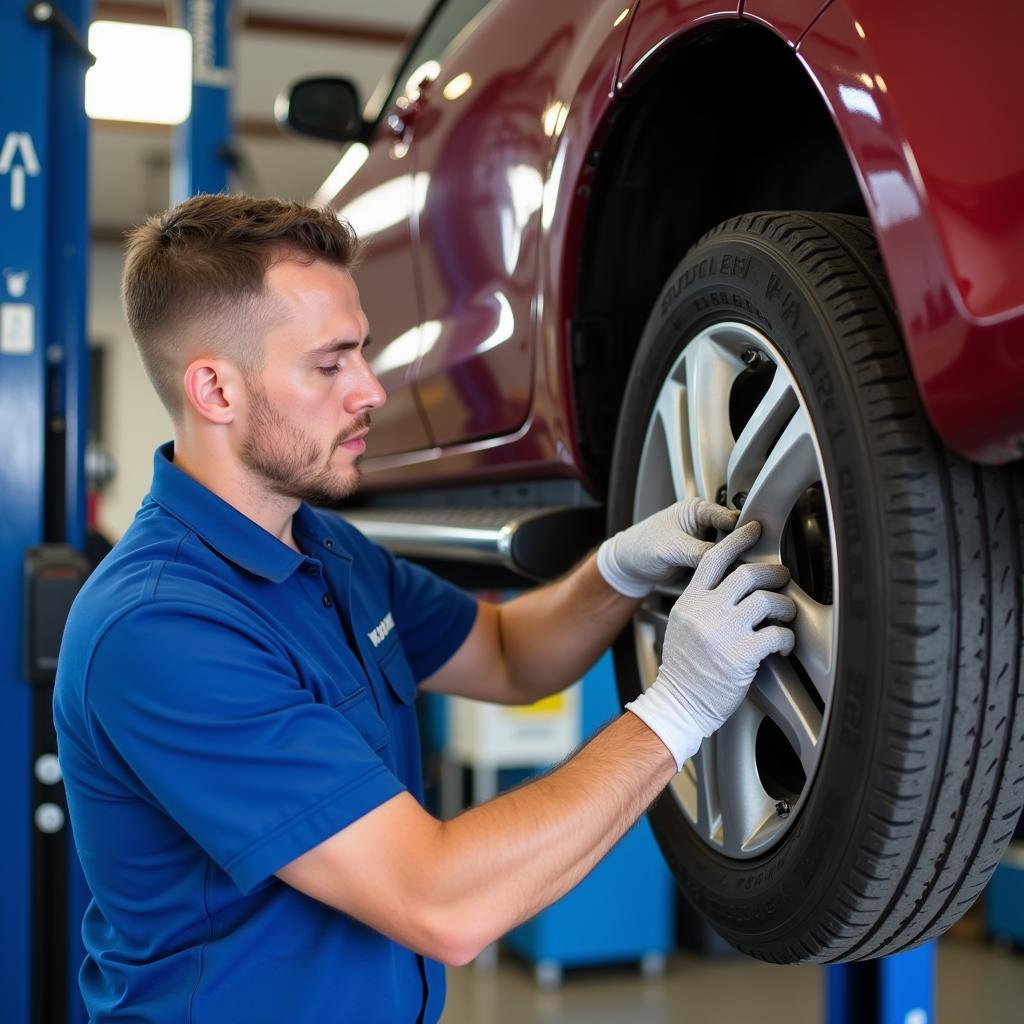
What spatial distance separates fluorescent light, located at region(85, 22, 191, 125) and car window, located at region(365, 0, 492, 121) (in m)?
3.19

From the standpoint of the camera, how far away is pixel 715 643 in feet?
3.80

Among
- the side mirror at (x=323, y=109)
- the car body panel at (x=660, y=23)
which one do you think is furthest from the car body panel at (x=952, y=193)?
the side mirror at (x=323, y=109)

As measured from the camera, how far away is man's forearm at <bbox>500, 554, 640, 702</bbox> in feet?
5.18

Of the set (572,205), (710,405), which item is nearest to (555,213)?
(572,205)

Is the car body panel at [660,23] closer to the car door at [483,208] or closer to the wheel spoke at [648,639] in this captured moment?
the car door at [483,208]

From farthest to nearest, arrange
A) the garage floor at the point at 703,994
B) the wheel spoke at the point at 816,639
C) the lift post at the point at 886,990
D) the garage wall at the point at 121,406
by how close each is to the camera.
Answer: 1. the garage wall at the point at 121,406
2. the garage floor at the point at 703,994
3. the lift post at the point at 886,990
4. the wheel spoke at the point at 816,639

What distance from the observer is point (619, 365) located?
1.56 m

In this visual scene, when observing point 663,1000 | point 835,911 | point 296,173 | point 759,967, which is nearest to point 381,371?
point 835,911

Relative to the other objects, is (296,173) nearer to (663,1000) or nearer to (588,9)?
(663,1000)

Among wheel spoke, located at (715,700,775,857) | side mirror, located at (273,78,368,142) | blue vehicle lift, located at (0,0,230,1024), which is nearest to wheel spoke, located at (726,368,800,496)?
wheel spoke, located at (715,700,775,857)

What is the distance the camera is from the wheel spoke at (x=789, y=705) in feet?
3.66

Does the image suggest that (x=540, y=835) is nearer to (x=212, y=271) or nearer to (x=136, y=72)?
(x=212, y=271)

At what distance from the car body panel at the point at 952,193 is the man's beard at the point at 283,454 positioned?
0.71 metres

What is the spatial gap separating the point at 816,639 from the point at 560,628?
2.00 ft
